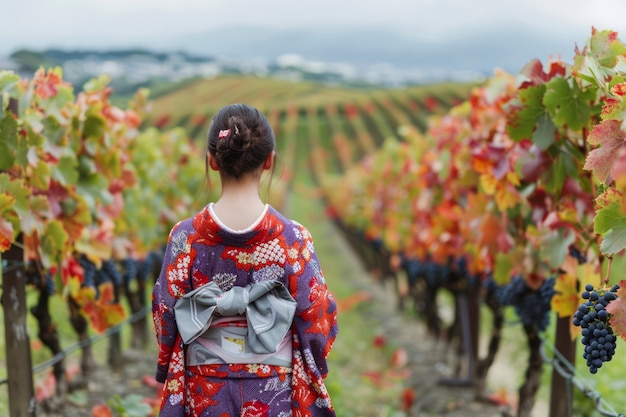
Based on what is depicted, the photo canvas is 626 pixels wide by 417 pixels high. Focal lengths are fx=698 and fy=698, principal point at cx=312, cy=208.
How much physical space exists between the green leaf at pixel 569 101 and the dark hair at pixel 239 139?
3.92 feet

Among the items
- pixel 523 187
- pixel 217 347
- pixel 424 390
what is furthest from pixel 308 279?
pixel 424 390

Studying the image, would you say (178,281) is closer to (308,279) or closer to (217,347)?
(217,347)

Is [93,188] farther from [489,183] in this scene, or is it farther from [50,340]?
[489,183]

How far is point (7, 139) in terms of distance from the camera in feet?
9.75

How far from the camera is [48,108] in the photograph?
11.2ft

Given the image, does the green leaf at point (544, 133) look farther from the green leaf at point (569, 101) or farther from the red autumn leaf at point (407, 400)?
the red autumn leaf at point (407, 400)

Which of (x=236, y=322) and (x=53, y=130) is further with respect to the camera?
(x=53, y=130)

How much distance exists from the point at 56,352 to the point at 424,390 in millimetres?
3047

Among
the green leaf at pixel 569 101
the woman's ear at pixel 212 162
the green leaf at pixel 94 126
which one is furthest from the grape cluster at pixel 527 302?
the green leaf at pixel 94 126

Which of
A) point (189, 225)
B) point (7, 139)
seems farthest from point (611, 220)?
point (7, 139)

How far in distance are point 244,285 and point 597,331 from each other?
1.07 m

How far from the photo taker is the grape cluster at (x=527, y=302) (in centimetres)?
380

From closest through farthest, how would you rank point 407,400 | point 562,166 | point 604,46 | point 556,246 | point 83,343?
point 604,46
point 562,166
point 556,246
point 83,343
point 407,400

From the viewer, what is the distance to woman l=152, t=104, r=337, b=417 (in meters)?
2.21
